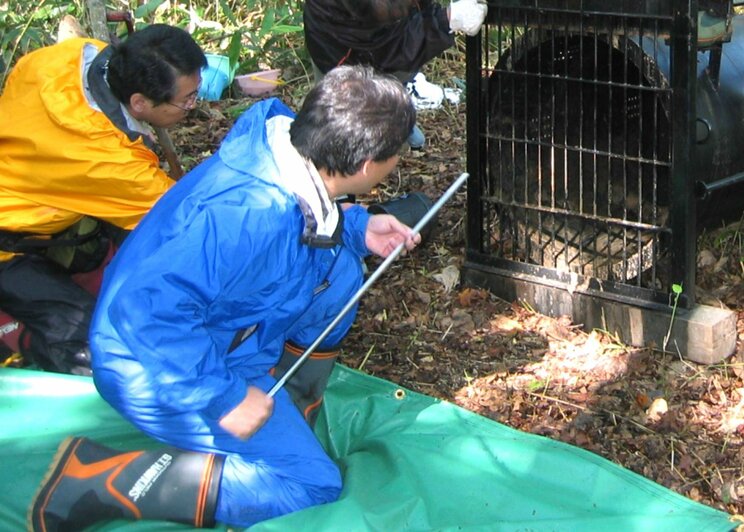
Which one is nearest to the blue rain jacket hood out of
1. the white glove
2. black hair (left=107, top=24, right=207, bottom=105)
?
black hair (left=107, top=24, right=207, bottom=105)

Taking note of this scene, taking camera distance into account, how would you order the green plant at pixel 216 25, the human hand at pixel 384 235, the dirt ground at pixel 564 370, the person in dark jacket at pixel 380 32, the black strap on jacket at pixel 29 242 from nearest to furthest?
the human hand at pixel 384 235 → the dirt ground at pixel 564 370 → the black strap on jacket at pixel 29 242 → the person in dark jacket at pixel 380 32 → the green plant at pixel 216 25

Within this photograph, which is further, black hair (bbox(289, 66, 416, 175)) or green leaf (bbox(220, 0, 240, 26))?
green leaf (bbox(220, 0, 240, 26))

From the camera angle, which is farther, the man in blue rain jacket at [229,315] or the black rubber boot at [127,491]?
the black rubber boot at [127,491]

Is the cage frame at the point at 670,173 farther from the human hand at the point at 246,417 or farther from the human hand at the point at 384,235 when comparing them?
the human hand at the point at 246,417

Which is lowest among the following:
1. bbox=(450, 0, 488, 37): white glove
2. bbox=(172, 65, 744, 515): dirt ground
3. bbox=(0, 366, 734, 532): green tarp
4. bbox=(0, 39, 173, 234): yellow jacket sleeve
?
bbox=(172, 65, 744, 515): dirt ground

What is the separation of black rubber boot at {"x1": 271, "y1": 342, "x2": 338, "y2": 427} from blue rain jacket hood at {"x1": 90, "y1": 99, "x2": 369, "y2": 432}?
0.43 metres

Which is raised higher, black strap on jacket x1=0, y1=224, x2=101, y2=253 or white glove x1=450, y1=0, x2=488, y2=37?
white glove x1=450, y1=0, x2=488, y2=37

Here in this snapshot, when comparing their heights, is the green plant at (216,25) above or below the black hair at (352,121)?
below

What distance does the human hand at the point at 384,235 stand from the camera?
3.23m

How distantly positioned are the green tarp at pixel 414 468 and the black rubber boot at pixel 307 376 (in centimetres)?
13

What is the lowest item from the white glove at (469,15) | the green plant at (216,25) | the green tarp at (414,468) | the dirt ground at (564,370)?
the dirt ground at (564,370)

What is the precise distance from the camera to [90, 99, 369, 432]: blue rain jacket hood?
256 centimetres

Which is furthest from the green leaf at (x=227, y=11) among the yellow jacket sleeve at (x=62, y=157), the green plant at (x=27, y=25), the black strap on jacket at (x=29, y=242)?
the black strap on jacket at (x=29, y=242)

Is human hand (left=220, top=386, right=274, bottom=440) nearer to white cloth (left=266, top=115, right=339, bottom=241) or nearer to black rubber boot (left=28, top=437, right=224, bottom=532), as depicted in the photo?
black rubber boot (left=28, top=437, right=224, bottom=532)
